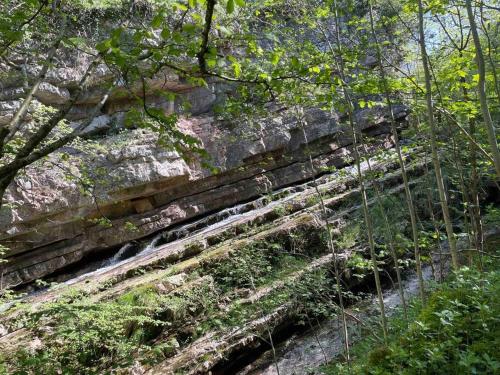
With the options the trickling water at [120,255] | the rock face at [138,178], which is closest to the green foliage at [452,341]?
the rock face at [138,178]

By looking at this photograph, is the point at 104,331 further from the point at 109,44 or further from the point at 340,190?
the point at 340,190

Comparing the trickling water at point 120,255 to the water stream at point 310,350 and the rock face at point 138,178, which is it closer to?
the rock face at point 138,178

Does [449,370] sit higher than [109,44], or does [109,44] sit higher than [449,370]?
[109,44]

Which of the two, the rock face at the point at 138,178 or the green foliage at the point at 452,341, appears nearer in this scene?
the green foliage at the point at 452,341

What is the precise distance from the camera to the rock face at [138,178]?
11.4m

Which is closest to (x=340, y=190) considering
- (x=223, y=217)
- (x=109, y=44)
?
(x=223, y=217)

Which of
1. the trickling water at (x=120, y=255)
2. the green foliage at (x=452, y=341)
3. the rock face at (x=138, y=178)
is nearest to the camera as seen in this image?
the green foliage at (x=452, y=341)

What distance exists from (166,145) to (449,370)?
2331 mm

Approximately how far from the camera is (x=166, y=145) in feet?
8.66

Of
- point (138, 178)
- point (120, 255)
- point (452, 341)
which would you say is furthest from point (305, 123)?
point (120, 255)

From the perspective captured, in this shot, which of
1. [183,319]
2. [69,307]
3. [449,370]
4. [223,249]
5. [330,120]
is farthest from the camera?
[330,120]

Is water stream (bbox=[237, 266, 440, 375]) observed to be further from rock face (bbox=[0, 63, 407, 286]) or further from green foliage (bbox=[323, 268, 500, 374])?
rock face (bbox=[0, 63, 407, 286])

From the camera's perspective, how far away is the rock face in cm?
1143

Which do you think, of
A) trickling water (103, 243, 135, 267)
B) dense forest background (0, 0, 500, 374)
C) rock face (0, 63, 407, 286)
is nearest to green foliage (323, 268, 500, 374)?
dense forest background (0, 0, 500, 374)
